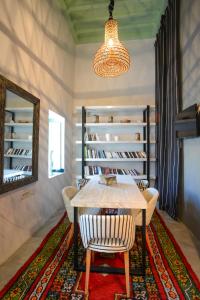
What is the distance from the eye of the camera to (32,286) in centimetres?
173

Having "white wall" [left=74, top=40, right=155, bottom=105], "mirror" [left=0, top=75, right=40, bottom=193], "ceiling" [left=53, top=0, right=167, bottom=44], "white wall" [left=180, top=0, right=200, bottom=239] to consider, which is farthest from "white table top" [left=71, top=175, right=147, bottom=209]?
"ceiling" [left=53, top=0, right=167, bottom=44]

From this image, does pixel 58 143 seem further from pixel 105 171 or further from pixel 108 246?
pixel 108 246

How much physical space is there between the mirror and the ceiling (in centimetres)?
237

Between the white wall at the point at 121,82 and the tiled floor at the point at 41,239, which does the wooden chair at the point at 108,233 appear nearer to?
the tiled floor at the point at 41,239

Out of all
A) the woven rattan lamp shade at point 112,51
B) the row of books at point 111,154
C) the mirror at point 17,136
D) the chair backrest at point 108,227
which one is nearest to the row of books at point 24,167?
the mirror at point 17,136

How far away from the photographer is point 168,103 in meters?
3.75

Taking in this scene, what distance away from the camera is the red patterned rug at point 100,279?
1637 mm

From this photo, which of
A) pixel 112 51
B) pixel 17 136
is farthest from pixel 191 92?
pixel 17 136

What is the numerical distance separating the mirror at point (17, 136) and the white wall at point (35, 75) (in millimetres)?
135

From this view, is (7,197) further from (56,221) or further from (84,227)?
(56,221)

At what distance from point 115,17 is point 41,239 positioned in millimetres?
4598

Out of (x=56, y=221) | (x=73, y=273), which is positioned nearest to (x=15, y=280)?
(x=73, y=273)

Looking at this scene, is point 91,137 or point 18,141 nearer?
point 18,141

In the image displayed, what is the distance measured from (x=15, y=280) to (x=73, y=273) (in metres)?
0.54
